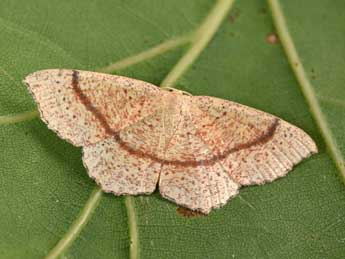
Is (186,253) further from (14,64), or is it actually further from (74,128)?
(14,64)

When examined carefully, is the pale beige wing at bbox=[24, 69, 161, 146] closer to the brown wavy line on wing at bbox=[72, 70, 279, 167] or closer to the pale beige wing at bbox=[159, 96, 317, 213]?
the brown wavy line on wing at bbox=[72, 70, 279, 167]

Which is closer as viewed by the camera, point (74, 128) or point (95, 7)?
point (74, 128)

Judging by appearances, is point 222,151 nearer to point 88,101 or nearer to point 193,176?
point 193,176

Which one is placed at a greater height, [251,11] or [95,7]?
[251,11]

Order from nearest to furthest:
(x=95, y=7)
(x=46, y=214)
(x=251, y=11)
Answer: (x=46, y=214)
(x=95, y=7)
(x=251, y=11)

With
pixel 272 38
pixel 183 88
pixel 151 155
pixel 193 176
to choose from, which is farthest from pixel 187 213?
pixel 272 38

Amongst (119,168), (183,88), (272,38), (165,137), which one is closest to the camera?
(119,168)

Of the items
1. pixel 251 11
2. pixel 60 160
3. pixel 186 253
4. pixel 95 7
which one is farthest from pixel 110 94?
pixel 251 11

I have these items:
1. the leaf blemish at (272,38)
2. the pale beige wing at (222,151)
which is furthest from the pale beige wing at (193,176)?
the leaf blemish at (272,38)
